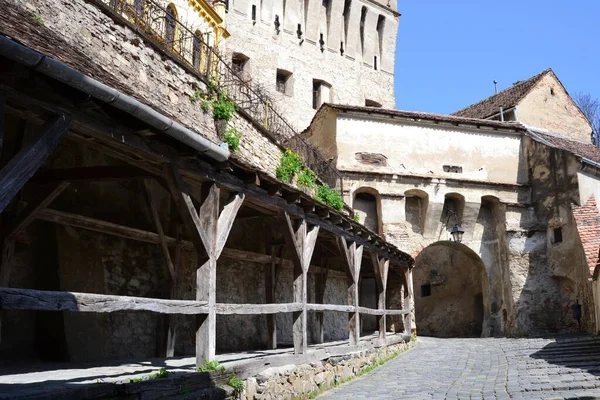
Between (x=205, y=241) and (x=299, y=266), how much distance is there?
2591mm

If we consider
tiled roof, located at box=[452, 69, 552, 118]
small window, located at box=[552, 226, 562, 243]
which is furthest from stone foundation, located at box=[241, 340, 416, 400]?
tiled roof, located at box=[452, 69, 552, 118]

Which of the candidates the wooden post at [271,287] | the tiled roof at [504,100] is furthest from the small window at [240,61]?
the wooden post at [271,287]

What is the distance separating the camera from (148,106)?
4.97 m

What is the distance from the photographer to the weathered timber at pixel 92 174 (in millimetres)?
6559

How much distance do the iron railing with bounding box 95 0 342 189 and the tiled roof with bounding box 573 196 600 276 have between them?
7.68 meters

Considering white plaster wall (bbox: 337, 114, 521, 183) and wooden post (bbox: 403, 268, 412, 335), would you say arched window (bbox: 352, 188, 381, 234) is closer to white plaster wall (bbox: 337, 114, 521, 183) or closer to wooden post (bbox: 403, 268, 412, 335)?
white plaster wall (bbox: 337, 114, 521, 183)

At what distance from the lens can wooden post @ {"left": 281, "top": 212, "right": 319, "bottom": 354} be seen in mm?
8262

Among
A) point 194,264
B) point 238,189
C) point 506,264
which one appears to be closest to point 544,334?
point 506,264

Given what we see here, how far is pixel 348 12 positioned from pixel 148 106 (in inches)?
1096

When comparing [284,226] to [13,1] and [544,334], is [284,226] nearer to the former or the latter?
[13,1]

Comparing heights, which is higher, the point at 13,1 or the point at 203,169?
the point at 13,1

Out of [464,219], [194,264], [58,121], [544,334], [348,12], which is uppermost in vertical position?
[348,12]

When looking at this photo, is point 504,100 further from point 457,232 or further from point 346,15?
point 346,15

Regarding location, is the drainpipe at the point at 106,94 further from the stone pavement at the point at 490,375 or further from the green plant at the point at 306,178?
the green plant at the point at 306,178
